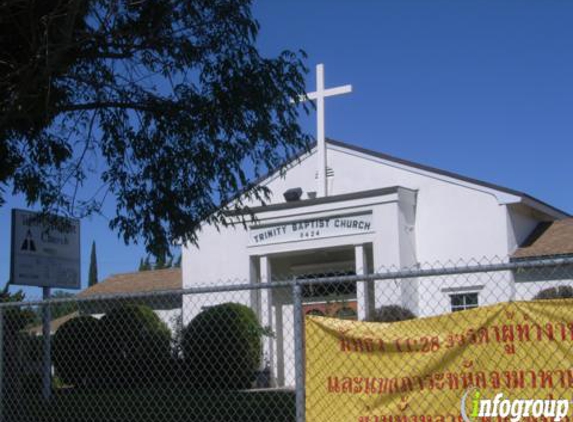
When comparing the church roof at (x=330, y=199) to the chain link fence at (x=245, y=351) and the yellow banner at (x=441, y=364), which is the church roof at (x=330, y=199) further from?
the yellow banner at (x=441, y=364)

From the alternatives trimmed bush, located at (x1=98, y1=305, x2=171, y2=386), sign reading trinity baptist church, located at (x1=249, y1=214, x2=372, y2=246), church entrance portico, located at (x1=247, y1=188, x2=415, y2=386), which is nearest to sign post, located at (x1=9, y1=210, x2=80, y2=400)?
trimmed bush, located at (x1=98, y1=305, x2=171, y2=386)

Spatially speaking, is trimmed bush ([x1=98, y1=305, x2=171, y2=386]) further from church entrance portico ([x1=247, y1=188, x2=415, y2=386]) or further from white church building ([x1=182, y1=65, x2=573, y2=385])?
church entrance portico ([x1=247, y1=188, x2=415, y2=386])

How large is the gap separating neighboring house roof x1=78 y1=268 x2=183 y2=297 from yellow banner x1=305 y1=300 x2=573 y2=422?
2155 centimetres

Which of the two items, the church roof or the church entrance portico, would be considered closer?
the church entrance portico

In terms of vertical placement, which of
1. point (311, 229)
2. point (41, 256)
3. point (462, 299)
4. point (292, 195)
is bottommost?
point (462, 299)

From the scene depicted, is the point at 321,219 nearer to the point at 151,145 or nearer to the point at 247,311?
the point at 247,311

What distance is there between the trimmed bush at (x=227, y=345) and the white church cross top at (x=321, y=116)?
4.14 m

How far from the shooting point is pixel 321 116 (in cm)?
2203

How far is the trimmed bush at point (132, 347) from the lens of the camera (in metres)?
14.2

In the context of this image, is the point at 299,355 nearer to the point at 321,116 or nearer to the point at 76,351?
the point at 76,351

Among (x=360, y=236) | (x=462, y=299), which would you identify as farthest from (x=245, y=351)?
(x=462, y=299)

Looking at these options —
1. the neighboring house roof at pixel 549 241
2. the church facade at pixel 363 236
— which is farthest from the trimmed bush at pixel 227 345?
the neighboring house roof at pixel 549 241

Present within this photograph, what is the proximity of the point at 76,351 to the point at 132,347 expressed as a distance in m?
2.25

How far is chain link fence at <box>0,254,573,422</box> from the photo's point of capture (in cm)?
498
